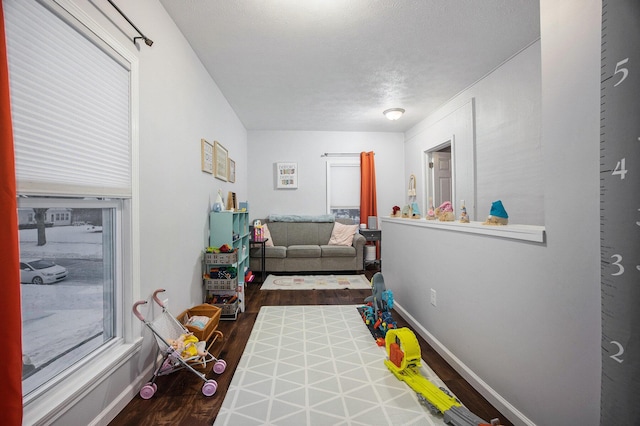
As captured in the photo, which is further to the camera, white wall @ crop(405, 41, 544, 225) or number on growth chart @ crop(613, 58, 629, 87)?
white wall @ crop(405, 41, 544, 225)

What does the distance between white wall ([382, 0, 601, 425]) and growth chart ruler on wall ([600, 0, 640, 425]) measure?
21cm

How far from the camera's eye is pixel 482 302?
5.57 ft

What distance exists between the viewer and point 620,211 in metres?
0.84

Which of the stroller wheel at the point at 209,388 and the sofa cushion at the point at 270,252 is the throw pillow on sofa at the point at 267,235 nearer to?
the sofa cushion at the point at 270,252

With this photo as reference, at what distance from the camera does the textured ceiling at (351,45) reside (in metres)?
2.16

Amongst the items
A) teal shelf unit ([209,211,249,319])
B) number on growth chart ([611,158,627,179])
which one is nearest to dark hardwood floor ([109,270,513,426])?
teal shelf unit ([209,211,249,319])

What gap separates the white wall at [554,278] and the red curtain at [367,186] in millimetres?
3839

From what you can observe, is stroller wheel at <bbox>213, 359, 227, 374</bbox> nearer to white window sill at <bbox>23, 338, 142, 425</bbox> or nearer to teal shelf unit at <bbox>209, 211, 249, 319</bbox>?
white window sill at <bbox>23, 338, 142, 425</bbox>

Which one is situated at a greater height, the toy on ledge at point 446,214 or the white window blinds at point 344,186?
the white window blinds at point 344,186

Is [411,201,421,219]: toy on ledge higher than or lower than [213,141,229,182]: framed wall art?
lower

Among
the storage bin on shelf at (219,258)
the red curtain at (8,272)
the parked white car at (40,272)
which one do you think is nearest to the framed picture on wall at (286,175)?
the storage bin on shelf at (219,258)

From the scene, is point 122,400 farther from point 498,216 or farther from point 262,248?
point 262,248

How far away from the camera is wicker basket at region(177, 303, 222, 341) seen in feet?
7.01

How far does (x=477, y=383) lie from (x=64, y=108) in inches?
102
